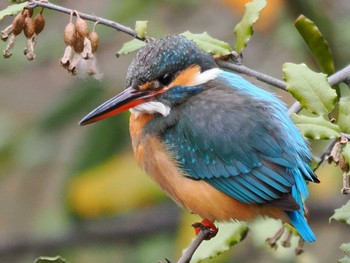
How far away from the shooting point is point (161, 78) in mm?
3377

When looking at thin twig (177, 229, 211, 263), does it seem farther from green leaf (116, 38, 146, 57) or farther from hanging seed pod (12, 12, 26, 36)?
hanging seed pod (12, 12, 26, 36)

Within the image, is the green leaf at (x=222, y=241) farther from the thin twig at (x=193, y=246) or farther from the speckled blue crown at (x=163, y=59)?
the speckled blue crown at (x=163, y=59)

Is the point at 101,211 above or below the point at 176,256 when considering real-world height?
above

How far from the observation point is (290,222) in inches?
128

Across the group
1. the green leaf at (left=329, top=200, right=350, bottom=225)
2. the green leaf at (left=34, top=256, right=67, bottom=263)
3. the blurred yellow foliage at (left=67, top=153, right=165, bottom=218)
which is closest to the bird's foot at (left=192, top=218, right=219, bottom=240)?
the green leaf at (left=329, top=200, right=350, bottom=225)

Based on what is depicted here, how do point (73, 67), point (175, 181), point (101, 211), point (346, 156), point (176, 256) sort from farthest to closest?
point (101, 211) < point (176, 256) < point (175, 181) < point (73, 67) < point (346, 156)

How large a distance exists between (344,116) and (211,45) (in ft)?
1.67

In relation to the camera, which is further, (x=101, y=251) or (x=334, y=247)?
(x=334, y=247)

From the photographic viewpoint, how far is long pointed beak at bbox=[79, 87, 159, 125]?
10.8ft

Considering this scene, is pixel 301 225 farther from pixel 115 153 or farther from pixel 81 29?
pixel 115 153

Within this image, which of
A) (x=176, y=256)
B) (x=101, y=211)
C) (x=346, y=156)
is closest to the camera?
(x=346, y=156)

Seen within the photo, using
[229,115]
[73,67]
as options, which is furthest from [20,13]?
[229,115]

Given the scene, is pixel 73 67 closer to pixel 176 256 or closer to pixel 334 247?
pixel 176 256

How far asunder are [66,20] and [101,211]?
120 cm
